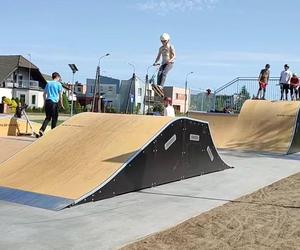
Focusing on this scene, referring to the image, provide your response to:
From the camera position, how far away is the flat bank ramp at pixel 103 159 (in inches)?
279

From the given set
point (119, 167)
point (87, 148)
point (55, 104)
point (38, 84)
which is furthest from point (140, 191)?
point (38, 84)

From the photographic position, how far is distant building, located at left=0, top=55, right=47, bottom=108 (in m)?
82.7

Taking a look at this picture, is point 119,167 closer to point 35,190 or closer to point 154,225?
point 35,190

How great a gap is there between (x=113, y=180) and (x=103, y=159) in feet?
2.15

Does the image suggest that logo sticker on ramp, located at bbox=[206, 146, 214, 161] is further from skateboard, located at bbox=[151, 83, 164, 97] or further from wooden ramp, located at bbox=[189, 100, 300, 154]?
wooden ramp, located at bbox=[189, 100, 300, 154]

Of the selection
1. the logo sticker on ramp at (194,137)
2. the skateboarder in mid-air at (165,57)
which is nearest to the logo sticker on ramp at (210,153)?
the logo sticker on ramp at (194,137)

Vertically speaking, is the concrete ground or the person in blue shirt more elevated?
the person in blue shirt

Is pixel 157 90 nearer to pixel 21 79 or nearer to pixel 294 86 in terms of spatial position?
pixel 294 86

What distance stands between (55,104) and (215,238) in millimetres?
7771

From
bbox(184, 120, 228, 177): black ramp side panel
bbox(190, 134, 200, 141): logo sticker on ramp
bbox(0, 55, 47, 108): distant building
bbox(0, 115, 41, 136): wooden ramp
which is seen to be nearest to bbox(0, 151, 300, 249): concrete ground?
bbox(184, 120, 228, 177): black ramp side panel

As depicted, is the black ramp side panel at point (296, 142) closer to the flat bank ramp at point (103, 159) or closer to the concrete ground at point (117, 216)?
the flat bank ramp at point (103, 159)

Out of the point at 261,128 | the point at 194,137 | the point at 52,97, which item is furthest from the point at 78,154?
the point at 261,128

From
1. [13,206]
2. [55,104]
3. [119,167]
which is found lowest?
[13,206]

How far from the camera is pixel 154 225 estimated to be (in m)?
5.81
